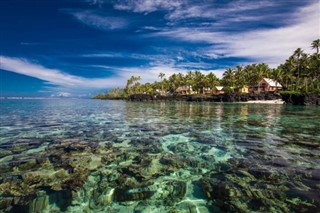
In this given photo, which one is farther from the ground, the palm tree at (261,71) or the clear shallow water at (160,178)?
the palm tree at (261,71)

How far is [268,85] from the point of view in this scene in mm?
94000

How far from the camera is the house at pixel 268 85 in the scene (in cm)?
9408

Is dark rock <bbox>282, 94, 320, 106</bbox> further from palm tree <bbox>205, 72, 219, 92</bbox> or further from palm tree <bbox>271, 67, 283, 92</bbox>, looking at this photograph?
palm tree <bbox>205, 72, 219, 92</bbox>

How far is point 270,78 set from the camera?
9800 centimetres

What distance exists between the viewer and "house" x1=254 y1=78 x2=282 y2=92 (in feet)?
309

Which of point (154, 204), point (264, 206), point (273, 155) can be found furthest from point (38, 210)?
point (273, 155)

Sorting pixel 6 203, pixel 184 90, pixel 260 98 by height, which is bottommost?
pixel 260 98

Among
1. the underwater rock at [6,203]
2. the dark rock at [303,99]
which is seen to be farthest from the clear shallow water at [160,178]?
the dark rock at [303,99]

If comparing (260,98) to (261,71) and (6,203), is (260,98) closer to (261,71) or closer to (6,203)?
(261,71)

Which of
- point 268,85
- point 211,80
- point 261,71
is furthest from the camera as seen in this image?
point 211,80

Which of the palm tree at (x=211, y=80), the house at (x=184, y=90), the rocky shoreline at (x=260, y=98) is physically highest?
the palm tree at (x=211, y=80)

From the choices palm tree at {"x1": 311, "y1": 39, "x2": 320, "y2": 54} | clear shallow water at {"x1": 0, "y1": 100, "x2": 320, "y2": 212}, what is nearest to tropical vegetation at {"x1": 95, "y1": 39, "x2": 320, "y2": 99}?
palm tree at {"x1": 311, "y1": 39, "x2": 320, "y2": 54}

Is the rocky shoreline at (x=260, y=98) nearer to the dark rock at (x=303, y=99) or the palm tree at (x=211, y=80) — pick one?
the dark rock at (x=303, y=99)

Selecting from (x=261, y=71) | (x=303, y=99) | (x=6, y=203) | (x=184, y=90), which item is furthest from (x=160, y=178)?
(x=184, y=90)
